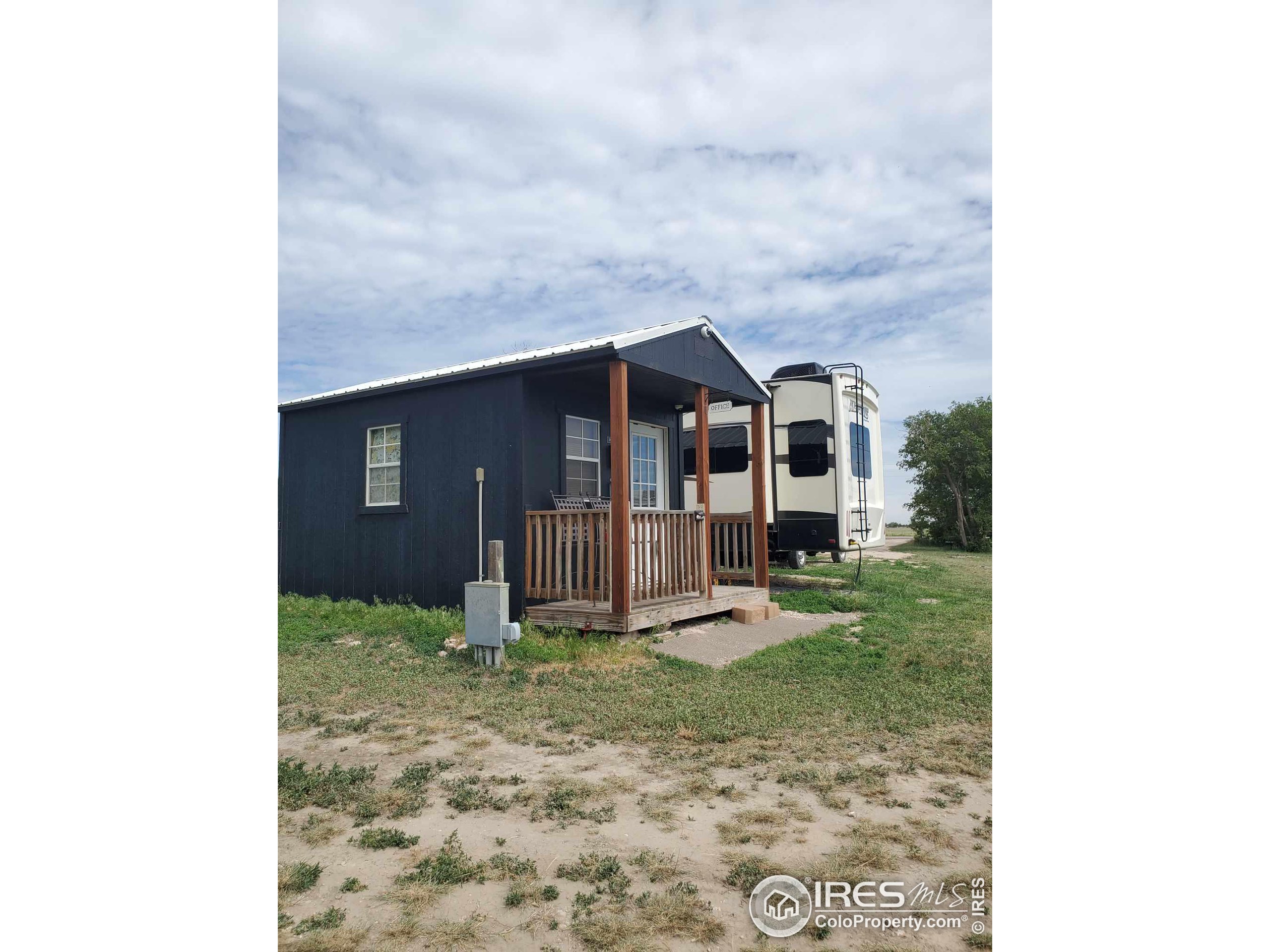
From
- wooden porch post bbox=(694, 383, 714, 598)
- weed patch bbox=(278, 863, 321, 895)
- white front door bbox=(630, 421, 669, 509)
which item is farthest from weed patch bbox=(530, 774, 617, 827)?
white front door bbox=(630, 421, 669, 509)

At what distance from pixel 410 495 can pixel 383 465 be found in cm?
67

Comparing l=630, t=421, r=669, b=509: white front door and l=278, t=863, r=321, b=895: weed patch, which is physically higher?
l=630, t=421, r=669, b=509: white front door

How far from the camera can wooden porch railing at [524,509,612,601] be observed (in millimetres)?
6793

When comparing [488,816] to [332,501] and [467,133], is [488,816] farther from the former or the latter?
[332,501]

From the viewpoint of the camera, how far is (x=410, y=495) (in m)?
8.19

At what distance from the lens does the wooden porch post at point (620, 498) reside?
647cm

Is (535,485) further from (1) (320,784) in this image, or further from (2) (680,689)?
(1) (320,784)

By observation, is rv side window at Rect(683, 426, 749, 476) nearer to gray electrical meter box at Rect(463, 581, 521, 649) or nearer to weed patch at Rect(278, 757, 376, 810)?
gray electrical meter box at Rect(463, 581, 521, 649)

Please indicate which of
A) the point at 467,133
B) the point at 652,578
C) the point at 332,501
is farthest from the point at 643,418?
the point at 467,133

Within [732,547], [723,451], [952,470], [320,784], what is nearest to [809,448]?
[723,451]

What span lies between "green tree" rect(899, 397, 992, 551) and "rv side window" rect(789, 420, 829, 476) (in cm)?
1412

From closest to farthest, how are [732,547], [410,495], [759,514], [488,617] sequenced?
[488,617]
[410,495]
[759,514]
[732,547]

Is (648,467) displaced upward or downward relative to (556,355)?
downward
